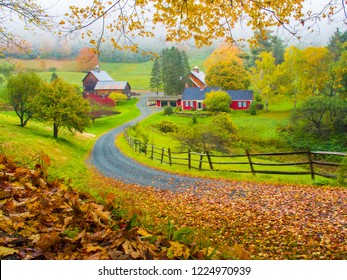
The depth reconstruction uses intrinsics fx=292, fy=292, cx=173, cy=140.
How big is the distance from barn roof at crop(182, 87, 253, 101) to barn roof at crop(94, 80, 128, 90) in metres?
14.2

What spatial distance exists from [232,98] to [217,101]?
593 cm

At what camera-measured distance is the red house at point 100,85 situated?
58.3 m

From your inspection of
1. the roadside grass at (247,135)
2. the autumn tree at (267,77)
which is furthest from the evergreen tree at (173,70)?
the autumn tree at (267,77)

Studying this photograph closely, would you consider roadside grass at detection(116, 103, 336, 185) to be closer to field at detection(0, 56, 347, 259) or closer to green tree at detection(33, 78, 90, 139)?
green tree at detection(33, 78, 90, 139)

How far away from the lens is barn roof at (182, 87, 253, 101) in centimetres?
5047

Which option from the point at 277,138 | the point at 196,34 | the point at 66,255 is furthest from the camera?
the point at 277,138

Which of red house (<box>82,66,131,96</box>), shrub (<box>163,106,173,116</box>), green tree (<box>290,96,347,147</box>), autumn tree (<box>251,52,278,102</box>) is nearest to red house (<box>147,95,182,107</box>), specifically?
shrub (<box>163,106,173,116</box>)

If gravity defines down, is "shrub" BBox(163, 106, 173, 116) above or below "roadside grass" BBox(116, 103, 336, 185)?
above

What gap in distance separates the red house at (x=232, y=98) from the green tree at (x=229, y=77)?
8.59 feet

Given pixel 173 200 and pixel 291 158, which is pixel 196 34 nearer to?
pixel 173 200

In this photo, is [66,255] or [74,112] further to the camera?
[74,112]

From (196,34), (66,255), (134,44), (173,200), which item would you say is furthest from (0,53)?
(66,255)

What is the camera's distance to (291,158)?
98.1 feet
